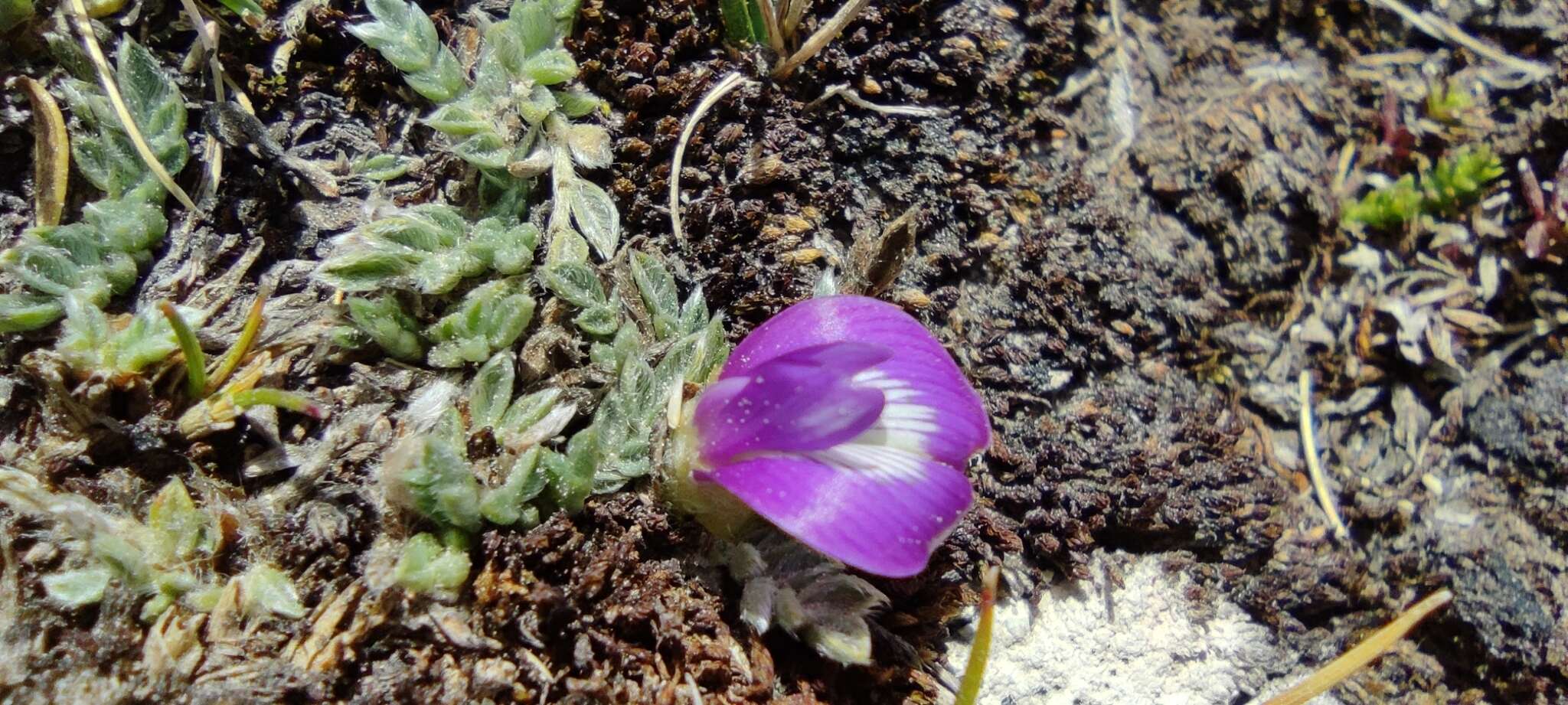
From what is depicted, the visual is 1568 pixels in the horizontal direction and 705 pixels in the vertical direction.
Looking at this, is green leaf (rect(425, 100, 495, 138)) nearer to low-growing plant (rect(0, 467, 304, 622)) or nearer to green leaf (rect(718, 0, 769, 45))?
green leaf (rect(718, 0, 769, 45))

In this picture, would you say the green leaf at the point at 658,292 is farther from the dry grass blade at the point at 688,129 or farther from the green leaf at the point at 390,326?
the green leaf at the point at 390,326

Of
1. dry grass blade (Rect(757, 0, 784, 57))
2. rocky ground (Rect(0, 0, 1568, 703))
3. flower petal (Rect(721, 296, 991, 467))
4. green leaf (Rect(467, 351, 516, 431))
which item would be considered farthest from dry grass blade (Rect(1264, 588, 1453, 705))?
dry grass blade (Rect(757, 0, 784, 57))

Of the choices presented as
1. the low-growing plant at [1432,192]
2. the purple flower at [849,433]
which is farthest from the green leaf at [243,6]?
the low-growing plant at [1432,192]

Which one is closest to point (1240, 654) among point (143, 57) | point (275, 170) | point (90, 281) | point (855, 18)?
point (855, 18)

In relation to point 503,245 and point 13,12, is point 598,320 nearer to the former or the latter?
point 503,245

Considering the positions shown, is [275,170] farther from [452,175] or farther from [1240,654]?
[1240,654]

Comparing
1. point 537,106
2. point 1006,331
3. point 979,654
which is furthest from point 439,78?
point 979,654
